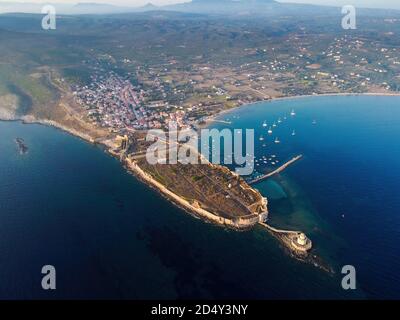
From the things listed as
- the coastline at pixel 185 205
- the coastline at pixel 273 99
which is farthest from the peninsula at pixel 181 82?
the coastline at pixel 273 99

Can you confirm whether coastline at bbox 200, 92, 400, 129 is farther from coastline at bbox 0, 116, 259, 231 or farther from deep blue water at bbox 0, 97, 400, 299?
coastline at bbox 0, 116, 259, 231

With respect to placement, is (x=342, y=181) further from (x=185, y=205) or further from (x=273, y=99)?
(x=273, y=99)

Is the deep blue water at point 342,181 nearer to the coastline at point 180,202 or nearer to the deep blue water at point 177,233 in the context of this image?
the deep blue water at point 177,233

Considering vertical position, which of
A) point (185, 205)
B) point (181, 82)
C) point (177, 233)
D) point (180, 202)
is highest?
point (181, 82)

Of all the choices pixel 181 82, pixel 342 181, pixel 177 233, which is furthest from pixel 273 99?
pixel 177 233

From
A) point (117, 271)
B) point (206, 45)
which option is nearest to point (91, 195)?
point (117, 271)

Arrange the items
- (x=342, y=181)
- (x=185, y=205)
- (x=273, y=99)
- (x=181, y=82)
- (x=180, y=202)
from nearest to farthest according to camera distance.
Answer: (x=185, y=205)
(x=180, y=202)
(x=342, y=181)
(x=273, y=99)
(x=181, y=82)

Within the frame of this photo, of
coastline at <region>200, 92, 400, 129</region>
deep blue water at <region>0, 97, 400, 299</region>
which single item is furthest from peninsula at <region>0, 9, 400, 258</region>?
deep blue water at <region>0, 97, 400, 299</region>

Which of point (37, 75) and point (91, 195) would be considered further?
point (37, 75)

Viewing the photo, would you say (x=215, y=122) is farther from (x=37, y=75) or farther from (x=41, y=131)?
(x=37, y=75)
